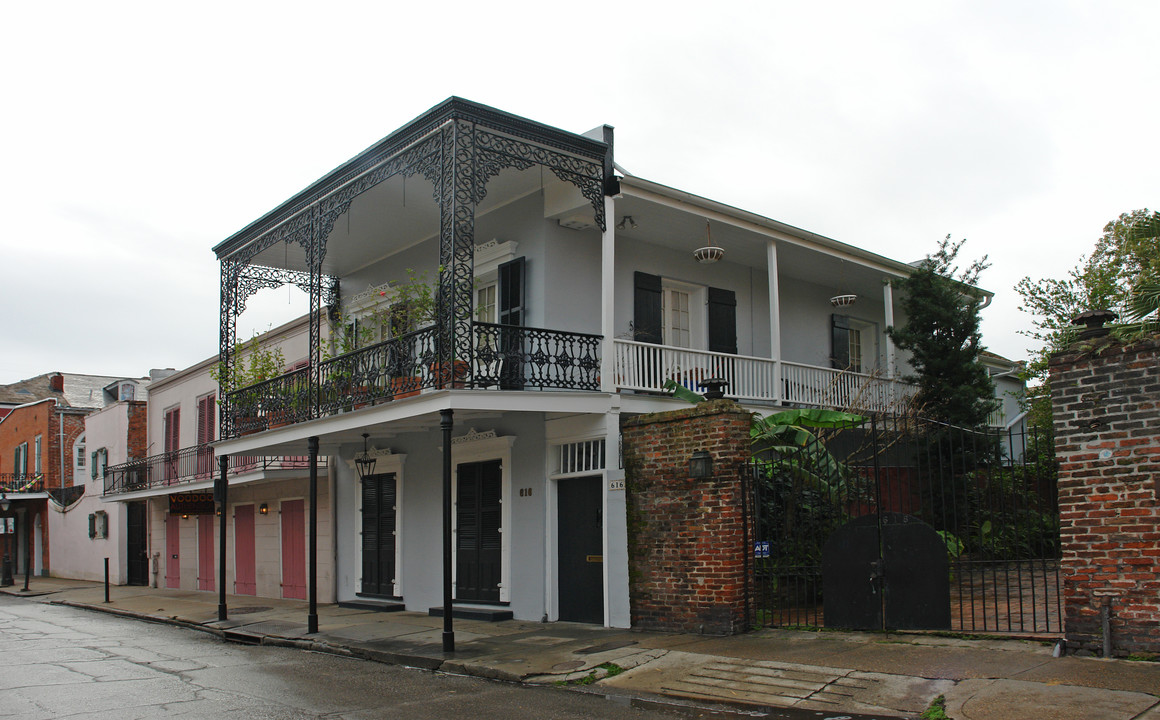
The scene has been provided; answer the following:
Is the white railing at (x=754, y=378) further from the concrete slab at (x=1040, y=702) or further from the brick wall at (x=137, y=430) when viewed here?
the brick wall at (x=137, y=430)

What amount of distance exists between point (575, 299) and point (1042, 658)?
7851 millimetres

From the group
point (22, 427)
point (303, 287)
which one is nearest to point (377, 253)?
point (303, 287)

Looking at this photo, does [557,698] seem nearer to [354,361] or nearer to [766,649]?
[766,649]

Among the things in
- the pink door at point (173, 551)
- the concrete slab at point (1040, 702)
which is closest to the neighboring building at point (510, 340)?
the concrete slab at point (1040, 702)

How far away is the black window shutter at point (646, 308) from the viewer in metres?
14.0

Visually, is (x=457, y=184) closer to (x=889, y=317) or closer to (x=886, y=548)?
(x=886, y=548)

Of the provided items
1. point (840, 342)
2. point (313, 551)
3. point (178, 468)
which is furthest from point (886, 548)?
point (178, 468)

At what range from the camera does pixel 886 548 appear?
912 cm

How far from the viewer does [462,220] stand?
11.2m

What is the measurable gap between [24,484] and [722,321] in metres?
29.7

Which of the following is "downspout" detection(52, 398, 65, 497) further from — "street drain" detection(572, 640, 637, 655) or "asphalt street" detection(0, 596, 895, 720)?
"street drain" detection(572, 640, 637, 655)

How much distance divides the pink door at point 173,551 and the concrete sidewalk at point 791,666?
1268 cm

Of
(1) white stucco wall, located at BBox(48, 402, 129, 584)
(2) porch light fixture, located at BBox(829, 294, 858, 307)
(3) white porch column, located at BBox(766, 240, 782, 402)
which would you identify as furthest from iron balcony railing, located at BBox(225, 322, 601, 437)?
(1) white stucco wall, located at BBox(48, 402, 129, 584)

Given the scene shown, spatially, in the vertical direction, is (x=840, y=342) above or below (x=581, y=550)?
above
